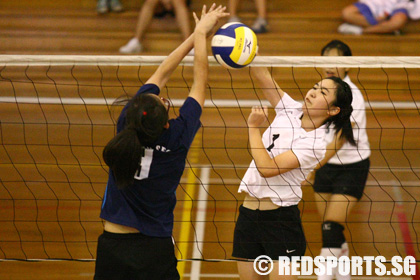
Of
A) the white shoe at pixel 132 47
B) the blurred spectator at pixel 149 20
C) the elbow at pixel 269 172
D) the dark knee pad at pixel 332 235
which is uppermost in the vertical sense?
the blurred spectator at pixel 149 20

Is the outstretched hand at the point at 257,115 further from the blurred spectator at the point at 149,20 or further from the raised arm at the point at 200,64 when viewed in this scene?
the blurred spectator at the point at 149,20

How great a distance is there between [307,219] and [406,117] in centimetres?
244

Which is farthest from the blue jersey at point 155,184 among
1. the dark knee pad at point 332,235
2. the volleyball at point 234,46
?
the dark knee pad at point 332,235

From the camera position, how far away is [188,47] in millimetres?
2568

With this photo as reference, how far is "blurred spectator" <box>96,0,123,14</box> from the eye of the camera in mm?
7418

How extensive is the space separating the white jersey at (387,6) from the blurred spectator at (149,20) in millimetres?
2310

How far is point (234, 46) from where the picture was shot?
2.62 meters

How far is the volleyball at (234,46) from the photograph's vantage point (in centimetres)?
262

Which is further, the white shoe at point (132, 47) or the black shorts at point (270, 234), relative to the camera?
the white shoe at point (132, 47)

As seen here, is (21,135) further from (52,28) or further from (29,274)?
(29,274)

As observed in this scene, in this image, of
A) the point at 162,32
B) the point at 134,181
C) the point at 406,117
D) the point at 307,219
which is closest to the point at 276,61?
the point at 134,181

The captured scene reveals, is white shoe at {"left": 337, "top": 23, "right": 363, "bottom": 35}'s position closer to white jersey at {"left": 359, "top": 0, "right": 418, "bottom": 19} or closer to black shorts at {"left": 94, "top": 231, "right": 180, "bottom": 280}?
white jersey at {"left": 359, "top": 0, "right": 418, "bottom": 19}

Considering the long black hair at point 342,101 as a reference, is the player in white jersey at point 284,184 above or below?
below

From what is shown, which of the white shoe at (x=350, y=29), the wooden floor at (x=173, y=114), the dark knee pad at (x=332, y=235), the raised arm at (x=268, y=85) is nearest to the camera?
the raised arm at (x=268, y=85)
